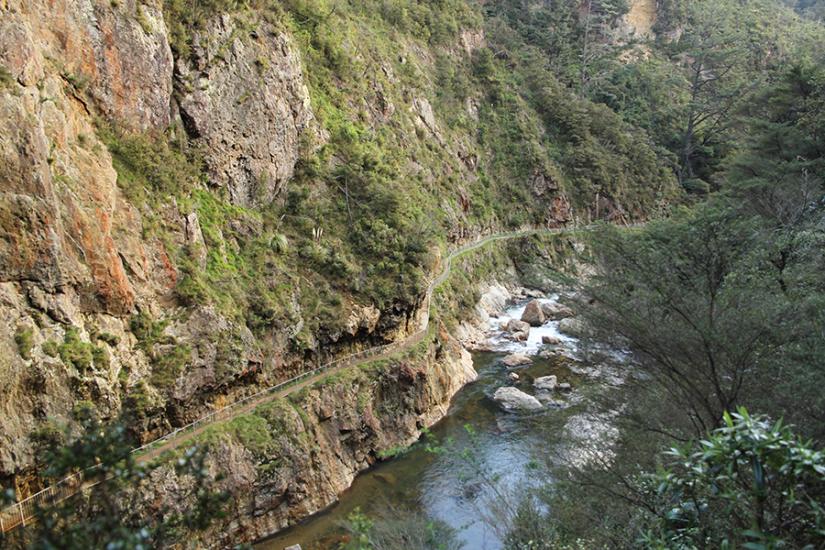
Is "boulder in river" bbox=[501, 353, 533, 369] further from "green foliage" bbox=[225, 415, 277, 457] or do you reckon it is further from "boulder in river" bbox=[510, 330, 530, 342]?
"green foliage" bbox=[225, 415, 277, 457]

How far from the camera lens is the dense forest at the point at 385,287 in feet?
23.1

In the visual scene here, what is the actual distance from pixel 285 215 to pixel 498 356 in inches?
669

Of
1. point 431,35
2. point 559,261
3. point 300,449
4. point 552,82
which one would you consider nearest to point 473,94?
point 431,35

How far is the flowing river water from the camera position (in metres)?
15.5

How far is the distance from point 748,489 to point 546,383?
25356 millimetres

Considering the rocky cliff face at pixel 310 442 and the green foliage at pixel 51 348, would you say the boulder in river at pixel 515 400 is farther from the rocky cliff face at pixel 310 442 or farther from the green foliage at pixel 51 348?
the green foliage at pixel 51 348

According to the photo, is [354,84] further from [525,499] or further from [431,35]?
[525,499]

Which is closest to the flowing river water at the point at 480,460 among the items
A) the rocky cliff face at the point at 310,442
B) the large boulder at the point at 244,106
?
the rocky cliff face at the point at 310,442

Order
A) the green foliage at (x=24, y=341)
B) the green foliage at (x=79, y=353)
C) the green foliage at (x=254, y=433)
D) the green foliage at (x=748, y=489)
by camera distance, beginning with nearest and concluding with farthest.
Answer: the green foliage at (x=748, y=489), the green foliage at (x=24, y=341), the green foliage at (x=79, y=353), the green foliage at (x=254, y=433)

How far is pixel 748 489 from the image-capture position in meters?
6.28

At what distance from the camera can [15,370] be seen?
45.1ft

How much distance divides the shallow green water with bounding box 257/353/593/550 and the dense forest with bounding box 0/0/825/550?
187cm

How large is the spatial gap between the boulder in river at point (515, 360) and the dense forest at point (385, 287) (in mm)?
7927

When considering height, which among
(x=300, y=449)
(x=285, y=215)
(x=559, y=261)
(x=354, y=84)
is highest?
(x=354, y=84)
